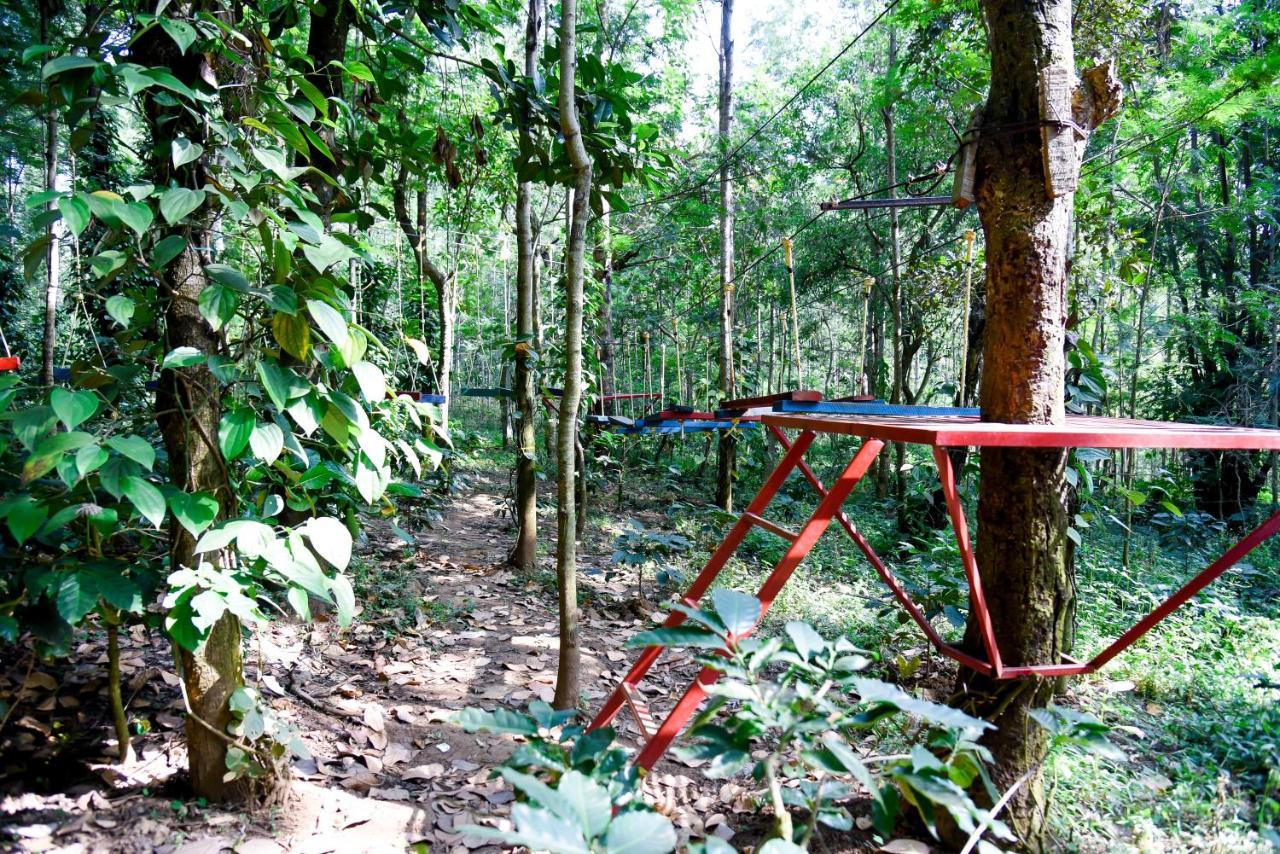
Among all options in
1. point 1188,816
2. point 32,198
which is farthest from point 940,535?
point 32,198

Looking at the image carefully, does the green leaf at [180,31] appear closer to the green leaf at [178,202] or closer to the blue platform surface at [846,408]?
the green leaf at [178,202]

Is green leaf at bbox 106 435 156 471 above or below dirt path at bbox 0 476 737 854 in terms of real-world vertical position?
above

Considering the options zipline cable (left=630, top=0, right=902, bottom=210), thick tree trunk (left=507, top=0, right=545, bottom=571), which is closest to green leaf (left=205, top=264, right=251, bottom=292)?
thick tree trunk (left=507, top=0, right=545, bottom=571)

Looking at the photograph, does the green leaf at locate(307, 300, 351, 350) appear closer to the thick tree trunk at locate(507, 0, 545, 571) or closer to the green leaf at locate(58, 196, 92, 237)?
the green leaf at locate(58, 196, 92, 237)

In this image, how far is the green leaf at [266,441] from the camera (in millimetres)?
Result: 1557

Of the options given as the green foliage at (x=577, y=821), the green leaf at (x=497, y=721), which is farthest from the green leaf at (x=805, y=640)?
the green leaf at (x=497, y=721)

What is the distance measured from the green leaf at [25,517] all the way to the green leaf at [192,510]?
218 millimetres

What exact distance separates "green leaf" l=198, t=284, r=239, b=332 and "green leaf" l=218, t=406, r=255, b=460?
0.66 ft

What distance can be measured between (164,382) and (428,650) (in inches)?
80.3

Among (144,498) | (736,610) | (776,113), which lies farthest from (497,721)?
(776,113)

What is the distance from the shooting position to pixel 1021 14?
1980 mm

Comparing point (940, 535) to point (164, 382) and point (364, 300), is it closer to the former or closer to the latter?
point (164, 382)

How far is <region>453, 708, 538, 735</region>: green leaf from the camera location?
1131mm

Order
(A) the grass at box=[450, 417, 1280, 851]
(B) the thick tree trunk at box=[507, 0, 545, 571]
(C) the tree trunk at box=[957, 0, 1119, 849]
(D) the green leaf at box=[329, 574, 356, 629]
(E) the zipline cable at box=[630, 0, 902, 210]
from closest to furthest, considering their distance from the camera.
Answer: (D) the green leaf at box=[329, 574, 356, 629]
(C) the tree trunk at box=[957, 0, 1119, 849]
(A) the grass at box=[450, 417, 1280, 851]
(E) the zipline cable at box=[630, 0, 902, 210]
(B) the thick tree trunk at box=[507, 0, 545, 571]
